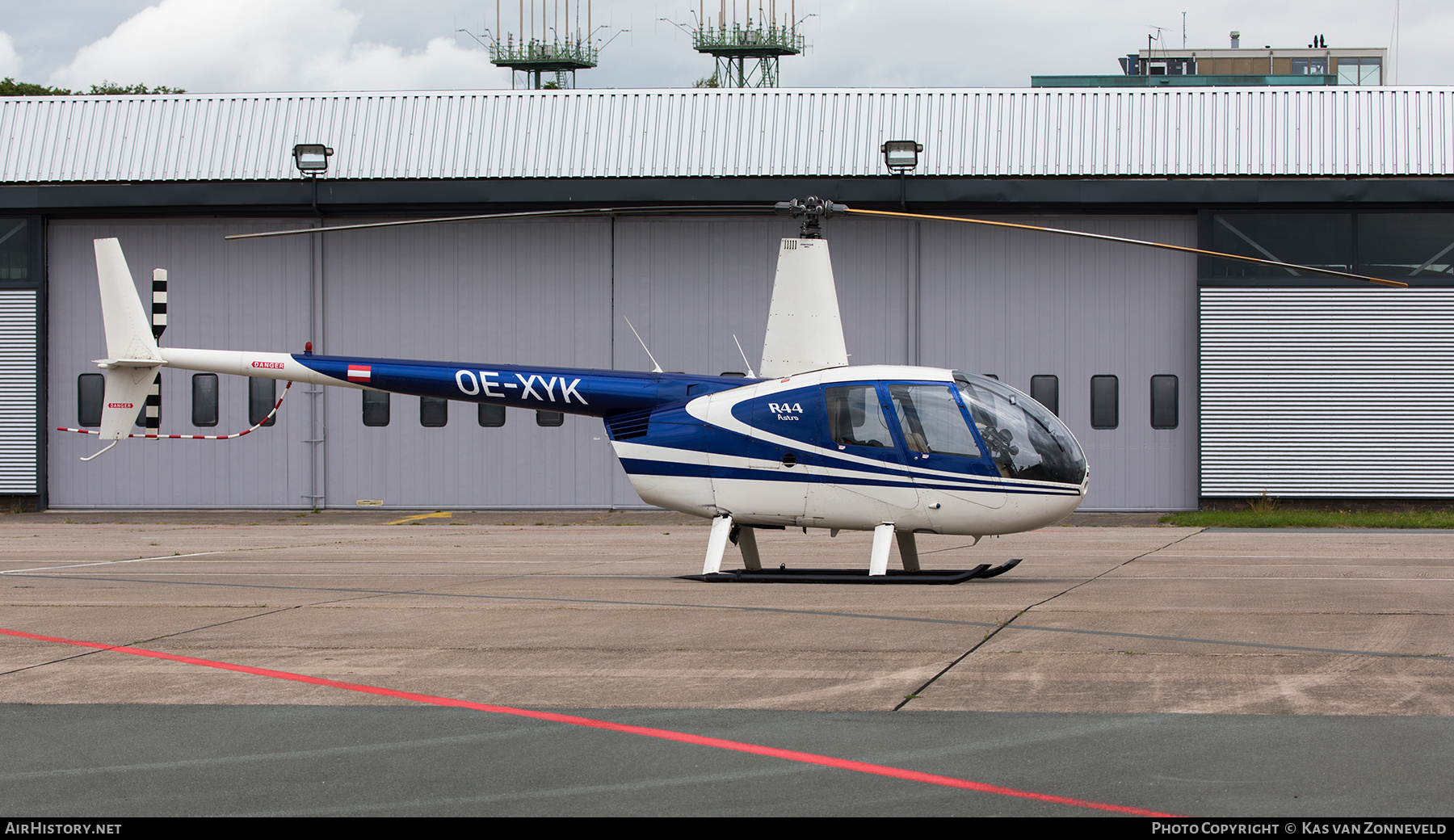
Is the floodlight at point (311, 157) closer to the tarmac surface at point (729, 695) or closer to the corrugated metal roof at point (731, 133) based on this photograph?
the corrugated metal roof at point (731, 133)

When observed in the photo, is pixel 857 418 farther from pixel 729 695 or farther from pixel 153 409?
pixel 153 409

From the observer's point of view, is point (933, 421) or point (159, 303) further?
point (159, 303)

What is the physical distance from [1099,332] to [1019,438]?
42.7 ft

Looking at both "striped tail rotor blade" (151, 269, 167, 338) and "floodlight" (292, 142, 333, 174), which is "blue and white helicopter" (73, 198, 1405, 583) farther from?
"floodlight" (292, 142, 333, 174)

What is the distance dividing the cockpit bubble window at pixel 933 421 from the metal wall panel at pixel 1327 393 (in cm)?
1330

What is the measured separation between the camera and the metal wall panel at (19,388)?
2545 cm

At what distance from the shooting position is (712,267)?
81.7ft

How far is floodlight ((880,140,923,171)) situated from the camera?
23.2 metres

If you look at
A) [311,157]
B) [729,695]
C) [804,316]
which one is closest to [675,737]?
[729,695]

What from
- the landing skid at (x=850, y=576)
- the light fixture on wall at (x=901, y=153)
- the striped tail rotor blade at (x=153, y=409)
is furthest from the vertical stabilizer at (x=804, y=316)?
the light fixture on wall at (x=901, y=153)

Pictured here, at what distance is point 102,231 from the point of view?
25734mm
